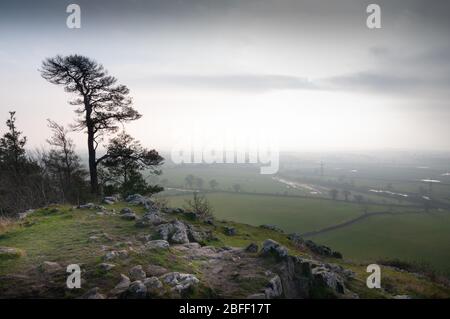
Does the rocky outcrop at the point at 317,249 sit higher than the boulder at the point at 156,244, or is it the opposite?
the boulder at the point at 156,244

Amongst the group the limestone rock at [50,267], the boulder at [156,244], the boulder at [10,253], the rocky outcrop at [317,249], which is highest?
the boulder at [10,253]

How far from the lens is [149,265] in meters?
10.2

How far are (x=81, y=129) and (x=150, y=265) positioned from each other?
59.6 feet

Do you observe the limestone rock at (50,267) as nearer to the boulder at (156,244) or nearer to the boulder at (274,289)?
the boulder at (156,244)

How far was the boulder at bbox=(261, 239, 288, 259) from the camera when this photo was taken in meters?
11.6

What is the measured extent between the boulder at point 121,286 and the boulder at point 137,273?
295 mm

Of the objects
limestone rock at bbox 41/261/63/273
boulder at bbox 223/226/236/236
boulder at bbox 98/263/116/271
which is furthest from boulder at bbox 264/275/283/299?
boulder at bbox 223/226/236/236

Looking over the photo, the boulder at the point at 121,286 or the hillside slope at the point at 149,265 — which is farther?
the hillside slope at the point at 149,265

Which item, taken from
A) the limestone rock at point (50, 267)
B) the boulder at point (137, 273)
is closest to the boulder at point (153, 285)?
the boulder at point (137, 273)

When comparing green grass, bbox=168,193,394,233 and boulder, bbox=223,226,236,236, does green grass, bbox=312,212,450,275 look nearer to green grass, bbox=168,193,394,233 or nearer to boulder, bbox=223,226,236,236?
green grass, bbox=168,193,394,233

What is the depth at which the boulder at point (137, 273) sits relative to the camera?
9.23 m

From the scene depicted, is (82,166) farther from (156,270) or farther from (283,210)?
(283,210)
